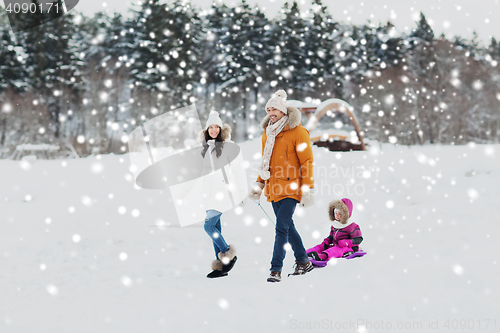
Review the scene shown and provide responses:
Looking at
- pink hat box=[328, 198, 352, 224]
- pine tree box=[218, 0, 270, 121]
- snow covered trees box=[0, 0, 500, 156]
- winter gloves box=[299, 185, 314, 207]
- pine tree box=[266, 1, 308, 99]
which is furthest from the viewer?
pine tree box=[266, 1, 308, 99]

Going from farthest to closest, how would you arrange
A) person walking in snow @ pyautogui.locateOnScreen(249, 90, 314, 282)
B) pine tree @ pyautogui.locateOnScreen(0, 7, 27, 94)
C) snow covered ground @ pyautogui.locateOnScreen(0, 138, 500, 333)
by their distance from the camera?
A: pine tree @ pyautogui.locateOnScreen(0, 7, 27, 94) → person walking in snow @ pyautogui.locateOnScreen(249, 90, 314, 282) → snow covered ground @ pyautogui.locateOnScreen(0, 138, 500, 333)

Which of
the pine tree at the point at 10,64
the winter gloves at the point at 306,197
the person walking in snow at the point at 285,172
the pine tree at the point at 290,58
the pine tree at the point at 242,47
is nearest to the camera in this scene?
the winter gloves at the point at 306,197

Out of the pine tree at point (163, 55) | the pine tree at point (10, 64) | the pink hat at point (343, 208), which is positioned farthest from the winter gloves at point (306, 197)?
the pine tree at point (10, 64)

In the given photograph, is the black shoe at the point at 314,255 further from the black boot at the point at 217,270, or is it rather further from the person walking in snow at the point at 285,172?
the black boot at the point at 217,270

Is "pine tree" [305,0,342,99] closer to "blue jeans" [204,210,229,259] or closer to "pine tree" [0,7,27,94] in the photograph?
"pine tree" [0,7,27,94]

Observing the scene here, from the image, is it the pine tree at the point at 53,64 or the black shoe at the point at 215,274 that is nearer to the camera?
the black shoe at the point at 215,274

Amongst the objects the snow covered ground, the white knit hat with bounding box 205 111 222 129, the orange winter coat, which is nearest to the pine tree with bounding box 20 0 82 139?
the snow covered ground

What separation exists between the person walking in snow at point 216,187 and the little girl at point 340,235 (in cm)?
121

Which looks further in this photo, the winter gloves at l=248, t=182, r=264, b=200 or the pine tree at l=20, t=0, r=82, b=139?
the pine tree at l=20, t=0, r=82, b=139

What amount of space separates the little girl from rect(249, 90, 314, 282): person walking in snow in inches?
32.8

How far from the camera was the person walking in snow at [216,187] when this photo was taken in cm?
433

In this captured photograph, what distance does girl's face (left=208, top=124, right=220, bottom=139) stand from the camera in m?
4.51

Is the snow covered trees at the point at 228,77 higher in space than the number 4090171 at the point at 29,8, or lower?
lower

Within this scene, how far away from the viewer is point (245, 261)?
5188 mm
